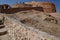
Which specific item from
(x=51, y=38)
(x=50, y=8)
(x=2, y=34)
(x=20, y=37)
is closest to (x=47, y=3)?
(x=50, y=8)

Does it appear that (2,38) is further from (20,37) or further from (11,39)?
(20,37)

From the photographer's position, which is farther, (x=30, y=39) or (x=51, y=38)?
(x=30, y=39)

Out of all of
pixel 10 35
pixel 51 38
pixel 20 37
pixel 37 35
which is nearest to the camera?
pixel 51 38

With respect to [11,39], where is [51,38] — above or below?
above

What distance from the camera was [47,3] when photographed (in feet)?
64.8

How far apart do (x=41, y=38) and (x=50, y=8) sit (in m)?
16.2

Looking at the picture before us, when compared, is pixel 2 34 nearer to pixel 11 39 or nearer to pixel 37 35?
pixel 11 39

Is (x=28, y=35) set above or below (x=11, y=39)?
above

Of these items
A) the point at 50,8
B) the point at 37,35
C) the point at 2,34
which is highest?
the point at 37,35

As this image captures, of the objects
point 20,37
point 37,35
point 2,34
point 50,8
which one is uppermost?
point 37,35

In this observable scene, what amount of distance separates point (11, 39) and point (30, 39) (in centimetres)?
170

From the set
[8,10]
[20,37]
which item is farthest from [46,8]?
[20,37]

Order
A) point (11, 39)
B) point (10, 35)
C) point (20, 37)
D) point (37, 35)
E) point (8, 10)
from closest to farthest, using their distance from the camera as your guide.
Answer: point (37, 35)
point (20, 37)
point (11, 39)
point (10, 35)
point (8, 10)

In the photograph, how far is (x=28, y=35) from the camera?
4.37m
